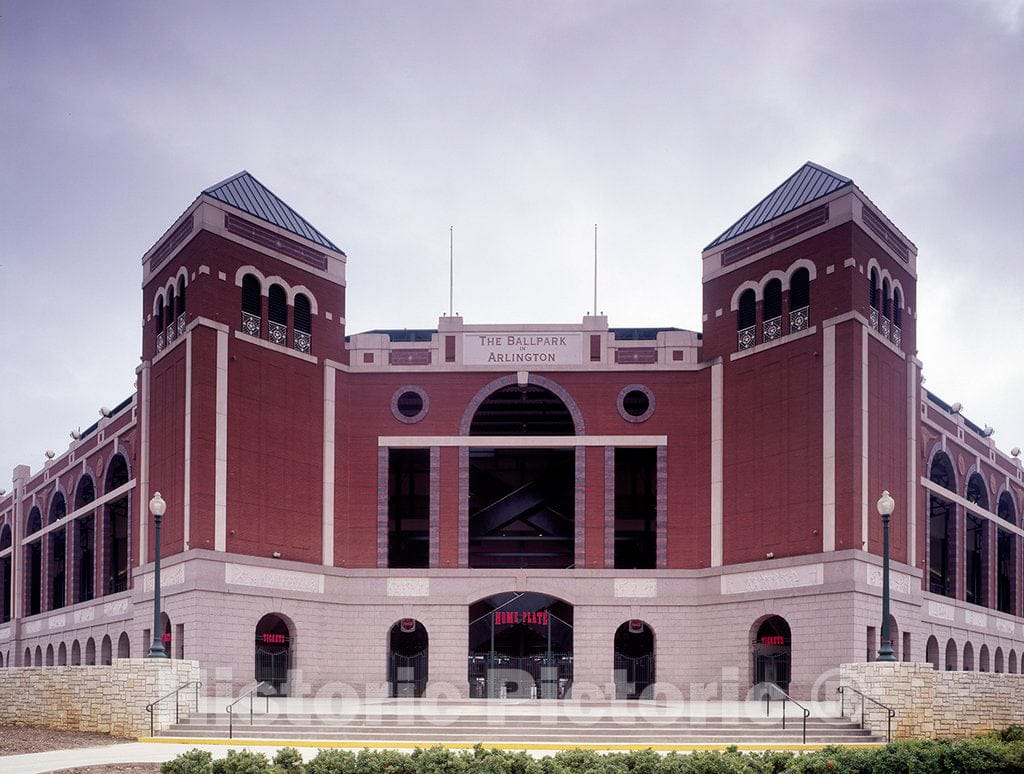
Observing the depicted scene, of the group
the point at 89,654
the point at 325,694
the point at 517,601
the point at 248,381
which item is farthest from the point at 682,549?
the point at 89,654

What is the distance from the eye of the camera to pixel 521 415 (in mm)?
53312

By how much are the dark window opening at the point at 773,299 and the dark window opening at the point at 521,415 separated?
9.55 m

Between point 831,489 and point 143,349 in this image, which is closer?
point 831,489

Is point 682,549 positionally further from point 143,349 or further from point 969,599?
point 143,349

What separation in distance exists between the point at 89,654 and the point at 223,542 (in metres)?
18.3

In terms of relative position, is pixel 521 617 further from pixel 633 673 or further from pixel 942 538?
pixel 942 538

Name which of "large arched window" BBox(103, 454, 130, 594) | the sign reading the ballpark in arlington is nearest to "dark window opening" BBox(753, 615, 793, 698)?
the sign reading the ballpark in arlington

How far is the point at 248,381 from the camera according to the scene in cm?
4381

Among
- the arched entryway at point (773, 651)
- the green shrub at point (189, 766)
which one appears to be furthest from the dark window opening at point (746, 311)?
the green shrub at point (189, 766)

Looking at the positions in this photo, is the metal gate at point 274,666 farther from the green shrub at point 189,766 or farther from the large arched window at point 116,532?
the green shrub at point 189,766

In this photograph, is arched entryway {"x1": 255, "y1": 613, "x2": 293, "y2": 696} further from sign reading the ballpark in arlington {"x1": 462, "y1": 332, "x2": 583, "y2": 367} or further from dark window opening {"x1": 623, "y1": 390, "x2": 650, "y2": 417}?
dark window opening {"x1": 623, "y1": 390, "x2": 650, "y2": 417}

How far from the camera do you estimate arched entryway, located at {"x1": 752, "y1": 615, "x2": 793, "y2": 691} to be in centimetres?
4178

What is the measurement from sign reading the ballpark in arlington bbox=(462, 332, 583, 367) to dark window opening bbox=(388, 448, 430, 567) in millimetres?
5055

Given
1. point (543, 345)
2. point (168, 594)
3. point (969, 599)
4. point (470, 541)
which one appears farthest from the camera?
point (969, 599)
